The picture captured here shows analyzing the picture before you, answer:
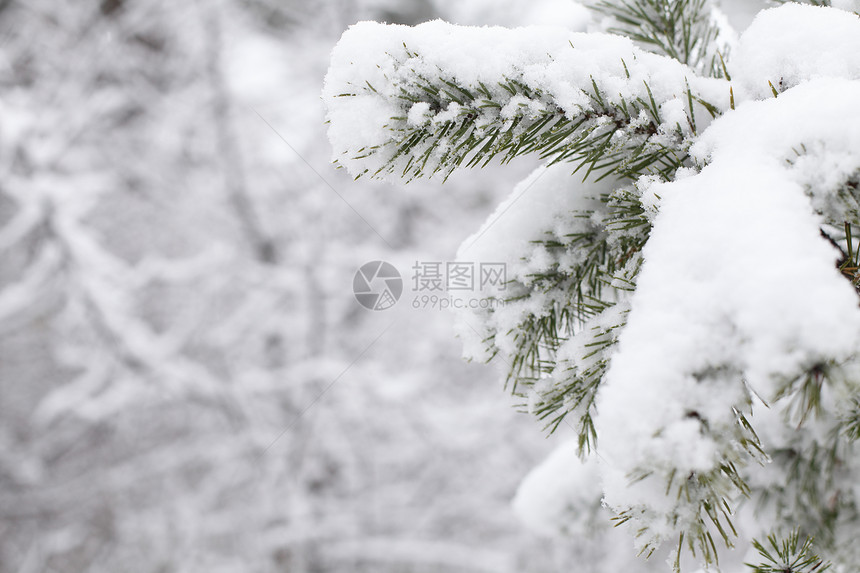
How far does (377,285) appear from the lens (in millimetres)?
3805

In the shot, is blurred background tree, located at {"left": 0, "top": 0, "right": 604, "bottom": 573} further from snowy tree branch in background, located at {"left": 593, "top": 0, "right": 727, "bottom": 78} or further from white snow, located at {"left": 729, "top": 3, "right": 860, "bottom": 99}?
white snow, located at {"left": 729, "top": 3, "right": 860, "bottom": 99}

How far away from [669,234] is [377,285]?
338cm

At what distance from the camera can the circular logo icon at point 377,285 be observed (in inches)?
140

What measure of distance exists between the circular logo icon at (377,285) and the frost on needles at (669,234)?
2.70m

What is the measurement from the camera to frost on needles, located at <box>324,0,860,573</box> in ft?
1.27

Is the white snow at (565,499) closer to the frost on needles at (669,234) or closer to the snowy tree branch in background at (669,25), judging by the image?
the frost on needles at (669,234)

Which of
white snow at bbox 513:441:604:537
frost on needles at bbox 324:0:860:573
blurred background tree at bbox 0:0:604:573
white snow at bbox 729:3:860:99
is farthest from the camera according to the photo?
blurred background tree at bbox 0:0:604:573

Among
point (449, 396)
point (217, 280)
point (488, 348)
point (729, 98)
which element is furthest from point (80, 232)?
point (729, 98)

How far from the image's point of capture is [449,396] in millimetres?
4672

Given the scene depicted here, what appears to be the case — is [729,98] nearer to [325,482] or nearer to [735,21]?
[735,21]

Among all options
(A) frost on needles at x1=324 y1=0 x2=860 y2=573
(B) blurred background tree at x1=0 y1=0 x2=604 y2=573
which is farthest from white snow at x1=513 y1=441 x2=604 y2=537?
(B) blurred background tree at x1=0 y1=0 x2=604 y2=573

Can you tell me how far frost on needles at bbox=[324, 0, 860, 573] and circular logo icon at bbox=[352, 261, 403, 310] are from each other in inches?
106

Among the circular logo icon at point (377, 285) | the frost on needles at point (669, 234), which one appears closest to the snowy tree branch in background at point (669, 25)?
the frost on needles at point (669, 234)

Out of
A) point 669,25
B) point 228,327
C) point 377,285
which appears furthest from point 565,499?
point 228,327
